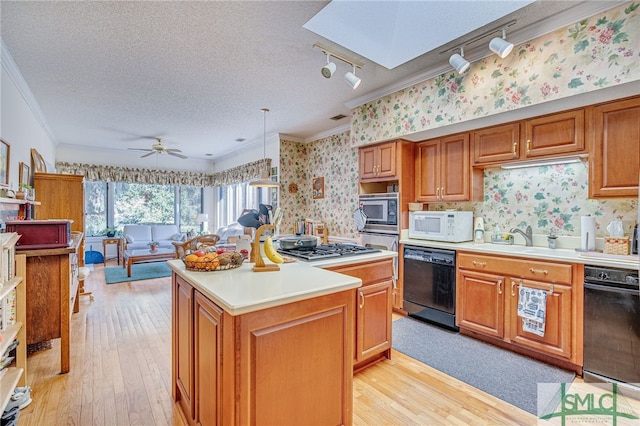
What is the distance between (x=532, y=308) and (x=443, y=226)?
1.04 m

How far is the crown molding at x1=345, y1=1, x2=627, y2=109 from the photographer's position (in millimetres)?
1974

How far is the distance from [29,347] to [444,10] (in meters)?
4.06

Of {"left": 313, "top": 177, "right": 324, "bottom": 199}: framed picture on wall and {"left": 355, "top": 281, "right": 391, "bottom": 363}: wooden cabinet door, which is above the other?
{"left": 313, "top": 177, "right": 324, "bottom": 199}: framed picture on wall

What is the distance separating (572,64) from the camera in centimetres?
210

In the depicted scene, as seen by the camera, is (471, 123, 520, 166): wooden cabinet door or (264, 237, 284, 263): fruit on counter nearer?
(264, 237, 284, 263): fruit on counter

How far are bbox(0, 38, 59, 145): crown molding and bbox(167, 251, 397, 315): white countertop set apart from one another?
2606 mm

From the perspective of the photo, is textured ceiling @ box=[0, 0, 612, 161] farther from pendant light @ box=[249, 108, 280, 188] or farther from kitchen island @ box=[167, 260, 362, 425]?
kitchen island @ box=[167, 260, 362, 425]

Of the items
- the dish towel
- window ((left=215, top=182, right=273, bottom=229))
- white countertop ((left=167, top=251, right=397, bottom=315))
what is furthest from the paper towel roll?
window ((left=215, top=182, right=273, bottom=229))

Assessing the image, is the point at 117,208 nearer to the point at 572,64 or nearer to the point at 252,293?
the point at 252,293

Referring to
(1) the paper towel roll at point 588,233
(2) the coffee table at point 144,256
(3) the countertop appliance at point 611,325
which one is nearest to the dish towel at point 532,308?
(3) the countertop appliance at point 611,325

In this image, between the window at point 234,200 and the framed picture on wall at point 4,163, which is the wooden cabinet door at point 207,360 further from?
the window at point 234,200

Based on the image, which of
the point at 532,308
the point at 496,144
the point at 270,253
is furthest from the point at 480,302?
the point at 270,253

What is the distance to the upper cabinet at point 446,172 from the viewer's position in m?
3.05

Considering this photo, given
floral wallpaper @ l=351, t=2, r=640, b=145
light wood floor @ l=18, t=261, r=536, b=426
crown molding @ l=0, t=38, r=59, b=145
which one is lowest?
light wood floor @ l=18, t=261, r=536, b=426
